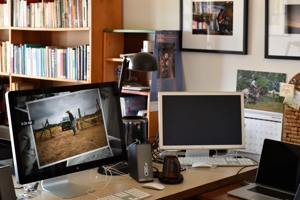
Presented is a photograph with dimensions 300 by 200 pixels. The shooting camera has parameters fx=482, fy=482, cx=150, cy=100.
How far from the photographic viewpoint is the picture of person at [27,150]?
2086 mm

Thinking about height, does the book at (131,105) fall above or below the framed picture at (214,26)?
below

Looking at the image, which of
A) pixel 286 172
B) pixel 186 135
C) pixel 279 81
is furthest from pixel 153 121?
pixel 286 172

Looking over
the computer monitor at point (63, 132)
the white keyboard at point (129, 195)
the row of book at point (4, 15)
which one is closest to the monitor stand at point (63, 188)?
the computer monitor at point (63, 132)

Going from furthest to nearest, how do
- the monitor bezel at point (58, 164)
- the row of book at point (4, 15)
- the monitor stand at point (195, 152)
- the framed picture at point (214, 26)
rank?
the row of book at point (4, 15), the framed picture at point (214, 26), the monitor stand at point (195, 152), the monitor bezel at point (58, 164)

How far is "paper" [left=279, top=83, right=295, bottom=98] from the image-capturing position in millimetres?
2877

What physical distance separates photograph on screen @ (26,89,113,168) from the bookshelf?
1425 millimetres

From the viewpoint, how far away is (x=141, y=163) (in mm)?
2436

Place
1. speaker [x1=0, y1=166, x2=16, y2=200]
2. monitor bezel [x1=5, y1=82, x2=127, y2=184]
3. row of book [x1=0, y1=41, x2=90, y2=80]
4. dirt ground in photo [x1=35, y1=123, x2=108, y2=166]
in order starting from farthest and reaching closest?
row of book [x1=0, y1=41, x2=90, y2=80] → dirt ground in photo [x1=35, y1=123, x2=108, y2=166] → monitor bezel [x1=5, y1=82, x2=127, y2=184] → speaker [x1=0, y1=166, x2=16, y2=200]

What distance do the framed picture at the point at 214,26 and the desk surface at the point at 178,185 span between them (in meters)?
0.87

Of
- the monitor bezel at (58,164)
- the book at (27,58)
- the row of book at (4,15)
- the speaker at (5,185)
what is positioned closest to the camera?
the speaker at (5,185)

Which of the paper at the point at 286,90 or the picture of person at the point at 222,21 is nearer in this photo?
the paper at the point at 286,90

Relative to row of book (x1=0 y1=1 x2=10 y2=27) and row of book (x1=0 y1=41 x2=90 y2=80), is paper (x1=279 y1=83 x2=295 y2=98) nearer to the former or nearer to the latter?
row of book (x1=0 y1=41 x2=90 y2=80)

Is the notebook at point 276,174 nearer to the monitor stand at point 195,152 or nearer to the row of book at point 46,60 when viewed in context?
the monitor stand at point 195,152

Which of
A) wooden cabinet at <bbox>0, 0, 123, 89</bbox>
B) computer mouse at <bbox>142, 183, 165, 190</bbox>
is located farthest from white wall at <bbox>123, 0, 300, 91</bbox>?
computer mouse at <bbox>142, 183, 165, 190</bbox>
